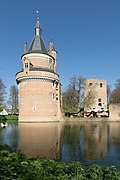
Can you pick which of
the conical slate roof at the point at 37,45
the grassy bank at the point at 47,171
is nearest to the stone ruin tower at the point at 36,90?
the conical slate roof at the point at 37,45

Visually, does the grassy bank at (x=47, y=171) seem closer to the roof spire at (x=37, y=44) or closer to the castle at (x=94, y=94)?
the roof spire at (x=37, y=44)

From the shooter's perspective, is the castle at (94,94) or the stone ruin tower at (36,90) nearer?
the stone ruin tower at (36,90)

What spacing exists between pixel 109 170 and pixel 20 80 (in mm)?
36282

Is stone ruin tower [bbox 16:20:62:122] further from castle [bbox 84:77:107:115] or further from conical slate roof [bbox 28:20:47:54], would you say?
castle [bbox 84:77:107:115]

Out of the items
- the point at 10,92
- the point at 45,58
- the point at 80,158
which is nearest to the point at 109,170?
the point at 80,158

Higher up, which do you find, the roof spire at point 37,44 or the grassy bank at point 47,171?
the roof spire at point 37,44

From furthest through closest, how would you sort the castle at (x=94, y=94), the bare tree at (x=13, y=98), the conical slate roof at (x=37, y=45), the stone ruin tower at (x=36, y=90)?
the bare tree at (x=13, y=98), the castle at (x=94, y=94), the conical slate roof at (x=37, y=45), the stone ruin tower at (x=36, y=90)

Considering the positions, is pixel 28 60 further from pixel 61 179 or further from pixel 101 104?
pixel 61 179

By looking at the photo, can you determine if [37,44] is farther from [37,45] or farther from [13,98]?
[13,98]

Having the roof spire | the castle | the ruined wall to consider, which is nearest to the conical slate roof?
the roof spire

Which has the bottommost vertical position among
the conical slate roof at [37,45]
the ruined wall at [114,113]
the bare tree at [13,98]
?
the ruined wall at [114,113]

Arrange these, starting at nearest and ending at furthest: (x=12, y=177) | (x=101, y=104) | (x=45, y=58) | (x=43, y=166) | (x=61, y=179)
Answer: (x=12, y=177) < (x=61, y=179) < (x=43, y=166) < (x=45, y=58) < (x=101, y=104)

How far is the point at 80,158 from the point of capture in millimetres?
10000

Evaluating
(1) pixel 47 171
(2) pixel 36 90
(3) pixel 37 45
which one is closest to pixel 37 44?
(3) pixel 37 45
